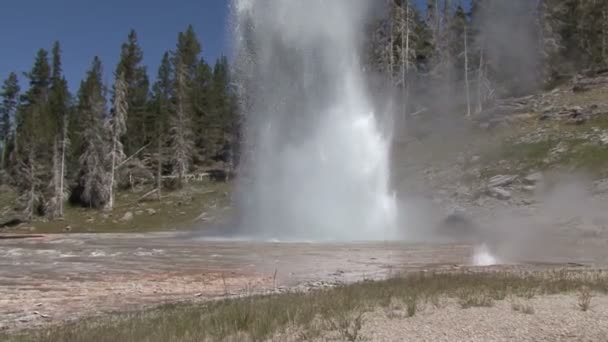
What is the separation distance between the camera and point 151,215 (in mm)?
49156

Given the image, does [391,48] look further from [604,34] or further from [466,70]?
[604,34]

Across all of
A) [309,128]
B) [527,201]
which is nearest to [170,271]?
[309,128]

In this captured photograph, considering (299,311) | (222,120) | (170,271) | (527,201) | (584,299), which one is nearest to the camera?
(299,311)

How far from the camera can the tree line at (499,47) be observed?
54.0m

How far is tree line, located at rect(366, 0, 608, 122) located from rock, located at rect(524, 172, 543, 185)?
19372 millimetres

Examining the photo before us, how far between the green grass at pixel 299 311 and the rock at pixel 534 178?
2192cm

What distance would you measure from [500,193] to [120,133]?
37838mm

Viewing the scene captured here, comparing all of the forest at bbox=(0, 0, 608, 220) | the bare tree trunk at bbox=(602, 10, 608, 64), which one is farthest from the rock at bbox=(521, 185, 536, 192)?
the bare tree trunk at bbox=(602, 10, 608, 64)

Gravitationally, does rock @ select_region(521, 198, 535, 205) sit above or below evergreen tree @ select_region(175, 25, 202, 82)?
below

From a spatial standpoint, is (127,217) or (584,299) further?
(127,217)

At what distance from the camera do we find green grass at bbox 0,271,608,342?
7.90 m

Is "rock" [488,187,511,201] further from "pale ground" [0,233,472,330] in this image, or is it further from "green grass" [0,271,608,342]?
"green grass" [0,271,608,342]

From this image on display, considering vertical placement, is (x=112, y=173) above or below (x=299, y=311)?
above

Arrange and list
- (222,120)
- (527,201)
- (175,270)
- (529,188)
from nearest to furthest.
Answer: (175,270) < (527,201) < (529,188) < (222,120)
